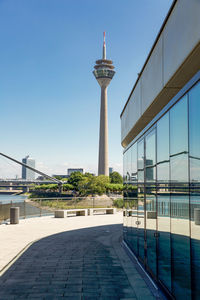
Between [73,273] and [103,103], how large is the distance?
122 metres

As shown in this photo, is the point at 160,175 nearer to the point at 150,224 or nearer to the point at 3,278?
the point at 150,224

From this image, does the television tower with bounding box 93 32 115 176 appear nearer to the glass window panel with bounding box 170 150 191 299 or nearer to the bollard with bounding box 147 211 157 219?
the bollard with bounding box 147 211 157 219

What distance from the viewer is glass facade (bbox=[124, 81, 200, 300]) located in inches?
179

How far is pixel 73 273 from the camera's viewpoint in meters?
8.42

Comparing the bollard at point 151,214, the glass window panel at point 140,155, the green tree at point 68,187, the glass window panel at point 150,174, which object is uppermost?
the glass window panel at point 140,155

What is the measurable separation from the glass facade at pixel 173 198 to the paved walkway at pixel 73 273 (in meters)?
0.77

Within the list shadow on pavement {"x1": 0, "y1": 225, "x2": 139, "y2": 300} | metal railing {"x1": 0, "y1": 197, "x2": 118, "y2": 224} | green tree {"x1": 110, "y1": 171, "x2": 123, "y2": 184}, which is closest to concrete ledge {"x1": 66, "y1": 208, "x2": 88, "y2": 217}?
metal railing {"x1": 0, "y1": 197, "x2": 118, "y2": 224}

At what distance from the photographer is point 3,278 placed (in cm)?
795

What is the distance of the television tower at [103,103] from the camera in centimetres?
12256

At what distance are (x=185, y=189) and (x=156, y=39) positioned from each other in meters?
3.20

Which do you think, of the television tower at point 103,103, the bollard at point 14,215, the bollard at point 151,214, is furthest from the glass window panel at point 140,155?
the television tower at point 103,103

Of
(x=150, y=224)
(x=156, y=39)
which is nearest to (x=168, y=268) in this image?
(x=150, y=224)

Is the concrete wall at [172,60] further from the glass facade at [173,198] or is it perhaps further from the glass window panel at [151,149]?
the glass window panel at [151,149]

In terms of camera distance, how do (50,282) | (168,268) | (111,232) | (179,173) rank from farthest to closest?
(111,232) → (50,282) → (168,268) → (179,173)
